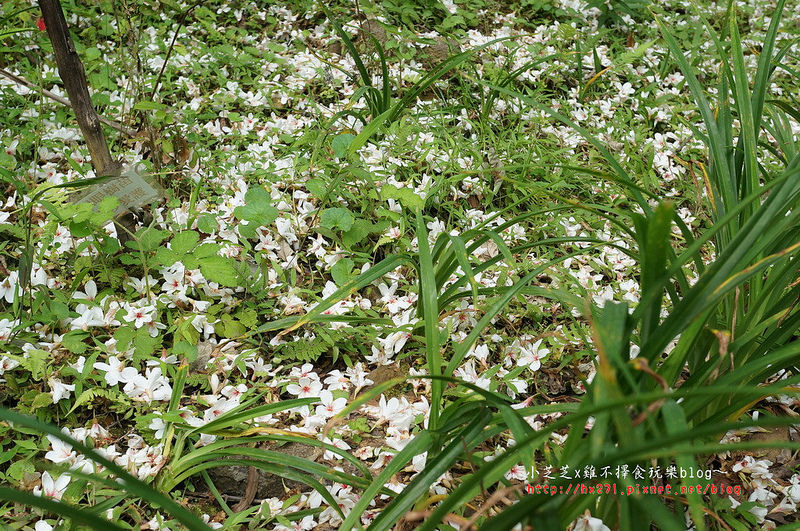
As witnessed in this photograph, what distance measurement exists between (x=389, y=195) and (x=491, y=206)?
20.2 inches

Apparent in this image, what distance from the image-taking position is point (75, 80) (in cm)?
185

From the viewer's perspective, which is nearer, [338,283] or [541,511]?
[541,511]

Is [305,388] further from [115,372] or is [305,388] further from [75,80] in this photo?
[75,80]

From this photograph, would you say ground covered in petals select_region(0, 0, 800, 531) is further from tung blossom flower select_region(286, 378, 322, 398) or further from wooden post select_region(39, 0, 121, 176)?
wooden post select_region(39, 0, 121, 176)

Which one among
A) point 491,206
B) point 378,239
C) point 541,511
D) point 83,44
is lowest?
point 541,511

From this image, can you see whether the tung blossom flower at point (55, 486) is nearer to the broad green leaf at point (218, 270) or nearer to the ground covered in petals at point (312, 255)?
the ground covered in petals at point (312, 255)

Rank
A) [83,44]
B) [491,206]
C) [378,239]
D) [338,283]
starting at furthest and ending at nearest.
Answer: [83,44] → [491,206] → [378,239] → [338,283]

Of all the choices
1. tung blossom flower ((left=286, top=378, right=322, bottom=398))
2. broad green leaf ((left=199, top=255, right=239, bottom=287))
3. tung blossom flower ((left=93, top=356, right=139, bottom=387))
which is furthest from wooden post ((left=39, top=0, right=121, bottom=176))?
tung blossom flower ((left=286, top=378, right=322, bottom=398))

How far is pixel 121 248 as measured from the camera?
6.86 feet

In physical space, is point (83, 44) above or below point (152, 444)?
above

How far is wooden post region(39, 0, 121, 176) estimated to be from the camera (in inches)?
69.1

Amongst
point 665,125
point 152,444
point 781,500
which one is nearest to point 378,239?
point 152,444

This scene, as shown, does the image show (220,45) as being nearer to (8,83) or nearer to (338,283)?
(8,83)

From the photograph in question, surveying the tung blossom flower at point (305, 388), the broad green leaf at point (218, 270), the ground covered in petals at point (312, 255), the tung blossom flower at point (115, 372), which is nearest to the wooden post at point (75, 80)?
the ground covered in petals at point (312, 255)
